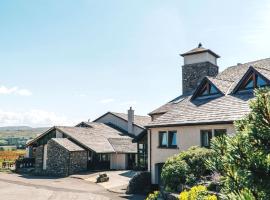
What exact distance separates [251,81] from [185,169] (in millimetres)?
8754

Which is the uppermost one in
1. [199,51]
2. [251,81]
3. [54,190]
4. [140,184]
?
[199,51]

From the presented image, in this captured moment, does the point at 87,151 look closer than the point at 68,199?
No

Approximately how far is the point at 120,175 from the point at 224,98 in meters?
15.3

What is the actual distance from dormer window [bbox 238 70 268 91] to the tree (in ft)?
57.7

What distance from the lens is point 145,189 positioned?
24.1m

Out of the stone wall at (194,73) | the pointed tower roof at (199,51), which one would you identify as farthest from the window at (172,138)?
the pointed tower roof at (199,51)

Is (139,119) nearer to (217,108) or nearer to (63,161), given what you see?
(63,161)

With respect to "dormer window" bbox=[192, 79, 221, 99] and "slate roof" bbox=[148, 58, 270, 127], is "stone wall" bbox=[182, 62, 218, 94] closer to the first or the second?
"slate roof" bbox=[148, 58, 270, 127]

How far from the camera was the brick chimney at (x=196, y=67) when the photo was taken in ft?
109

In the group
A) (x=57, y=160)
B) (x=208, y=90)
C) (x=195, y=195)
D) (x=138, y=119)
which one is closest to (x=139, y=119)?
(x=138, y=119)

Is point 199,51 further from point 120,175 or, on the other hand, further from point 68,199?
point 68,199

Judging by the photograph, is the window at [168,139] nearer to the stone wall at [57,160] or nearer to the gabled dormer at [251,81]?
the gabled dormer at [251,81]

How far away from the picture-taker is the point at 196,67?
33781 millimetres

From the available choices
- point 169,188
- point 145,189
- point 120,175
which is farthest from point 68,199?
point 120,175
